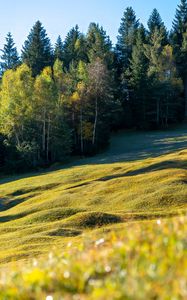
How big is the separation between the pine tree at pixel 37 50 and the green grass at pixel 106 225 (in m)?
32.6

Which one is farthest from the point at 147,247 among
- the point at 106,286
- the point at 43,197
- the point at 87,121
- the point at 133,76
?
the point at 133,76

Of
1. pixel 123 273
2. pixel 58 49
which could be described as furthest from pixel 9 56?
pixel 123 273

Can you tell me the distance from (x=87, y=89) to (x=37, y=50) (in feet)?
137

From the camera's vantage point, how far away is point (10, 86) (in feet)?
279

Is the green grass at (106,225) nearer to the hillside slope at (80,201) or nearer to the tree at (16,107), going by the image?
the hillside slope at (80,201)

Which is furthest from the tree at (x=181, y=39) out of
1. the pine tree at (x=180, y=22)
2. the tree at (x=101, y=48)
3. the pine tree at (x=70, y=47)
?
the pine tree at (x=70, y=47)

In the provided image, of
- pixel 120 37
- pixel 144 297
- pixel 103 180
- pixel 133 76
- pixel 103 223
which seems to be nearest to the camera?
pixel 144 297

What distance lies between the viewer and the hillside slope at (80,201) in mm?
34197

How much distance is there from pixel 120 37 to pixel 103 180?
91060 mm

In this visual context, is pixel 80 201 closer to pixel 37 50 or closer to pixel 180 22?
pixel 37 50

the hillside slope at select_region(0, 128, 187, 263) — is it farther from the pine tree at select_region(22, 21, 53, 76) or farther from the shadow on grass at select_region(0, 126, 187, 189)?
the pine tree at select_region(22, 21, 53, 76)

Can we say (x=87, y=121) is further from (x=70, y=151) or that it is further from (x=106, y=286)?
(x=106, y=286)

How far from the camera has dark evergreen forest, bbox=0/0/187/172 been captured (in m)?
83.8

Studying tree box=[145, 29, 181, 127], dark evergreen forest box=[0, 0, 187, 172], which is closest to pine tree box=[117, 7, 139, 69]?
dark evergreen forest box=[0, 0, 187, 172]
